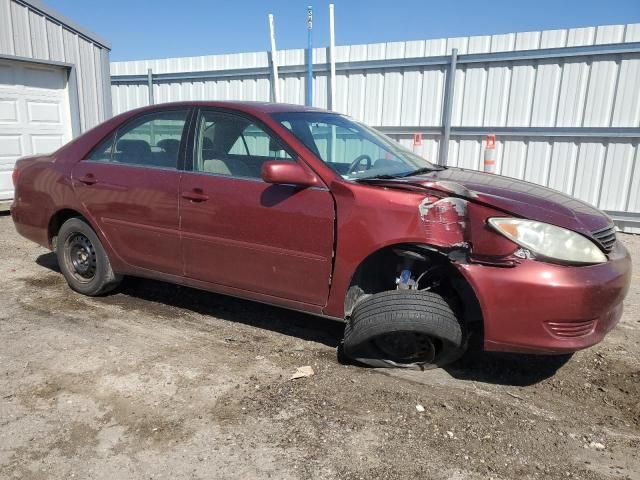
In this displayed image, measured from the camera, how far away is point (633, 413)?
2.83m

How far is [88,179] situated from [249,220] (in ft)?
5.38

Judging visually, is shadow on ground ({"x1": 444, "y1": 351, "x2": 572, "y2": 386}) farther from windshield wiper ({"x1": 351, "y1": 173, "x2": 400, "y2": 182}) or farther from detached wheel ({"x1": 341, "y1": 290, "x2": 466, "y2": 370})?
windshield wiper ({"x1": 351, "y1": 173, "x2": 400, "y2": 182})

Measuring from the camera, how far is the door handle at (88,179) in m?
4.12

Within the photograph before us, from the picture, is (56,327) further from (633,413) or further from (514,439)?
(633,413)

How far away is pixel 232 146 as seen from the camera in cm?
373

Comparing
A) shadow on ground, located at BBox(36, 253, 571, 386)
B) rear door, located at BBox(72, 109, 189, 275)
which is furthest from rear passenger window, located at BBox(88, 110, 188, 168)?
shadow on ground, located at BBox(36, 253, 571, 386)

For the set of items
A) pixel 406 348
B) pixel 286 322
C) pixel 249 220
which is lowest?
pixel 286 322

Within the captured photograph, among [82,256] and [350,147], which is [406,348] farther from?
[82,256]

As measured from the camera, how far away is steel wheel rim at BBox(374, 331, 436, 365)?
10.3 ft

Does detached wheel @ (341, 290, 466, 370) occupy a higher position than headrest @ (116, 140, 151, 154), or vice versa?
headrest @ (116, 140, 151, 154)

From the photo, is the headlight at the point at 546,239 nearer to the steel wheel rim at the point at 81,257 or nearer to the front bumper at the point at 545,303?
the front bumper at the point at 545,303

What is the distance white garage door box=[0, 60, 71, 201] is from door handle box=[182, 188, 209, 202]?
7105 millimetres

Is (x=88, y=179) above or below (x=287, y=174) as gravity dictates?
below

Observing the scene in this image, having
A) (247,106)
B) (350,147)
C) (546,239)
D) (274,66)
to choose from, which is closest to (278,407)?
(546,239)
